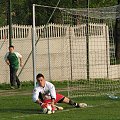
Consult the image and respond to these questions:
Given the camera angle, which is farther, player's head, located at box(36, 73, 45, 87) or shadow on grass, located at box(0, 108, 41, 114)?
shadow on grass, located at box(0, 108, 41, 114)

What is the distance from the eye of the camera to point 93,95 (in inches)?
670

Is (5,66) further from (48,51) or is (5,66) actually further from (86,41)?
(86,41)

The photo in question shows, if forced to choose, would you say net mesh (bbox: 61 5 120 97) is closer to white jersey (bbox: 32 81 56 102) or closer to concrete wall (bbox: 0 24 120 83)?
concrete wall (bbox: 0 24 120 83)

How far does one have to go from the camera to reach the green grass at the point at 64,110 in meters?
11.9

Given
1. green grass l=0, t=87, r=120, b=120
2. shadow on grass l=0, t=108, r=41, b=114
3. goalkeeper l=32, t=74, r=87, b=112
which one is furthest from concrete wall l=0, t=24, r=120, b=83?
goalkeeper l=32, t=74, r=87, b=112

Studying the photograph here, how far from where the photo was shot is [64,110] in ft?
43.4

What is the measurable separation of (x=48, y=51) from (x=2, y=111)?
33.4ft

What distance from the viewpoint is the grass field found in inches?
468

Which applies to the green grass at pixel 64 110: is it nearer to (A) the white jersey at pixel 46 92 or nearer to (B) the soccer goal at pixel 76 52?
(A) the white jersey at pixel 46 92

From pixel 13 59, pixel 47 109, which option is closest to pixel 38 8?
pixel 13 59

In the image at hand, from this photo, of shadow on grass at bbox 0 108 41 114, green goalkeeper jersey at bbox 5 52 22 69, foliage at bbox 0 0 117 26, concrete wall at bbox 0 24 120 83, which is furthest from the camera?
foliage at bbox 0 0 117 26

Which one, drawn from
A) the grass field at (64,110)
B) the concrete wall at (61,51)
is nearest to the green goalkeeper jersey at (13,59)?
the concrete wall at (61,51)

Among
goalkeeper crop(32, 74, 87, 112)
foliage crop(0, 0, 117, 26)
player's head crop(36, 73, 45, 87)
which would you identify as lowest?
goalkeeper crop(32, 74, 87, 112)

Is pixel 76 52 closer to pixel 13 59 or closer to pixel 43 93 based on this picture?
pixel 13 59
